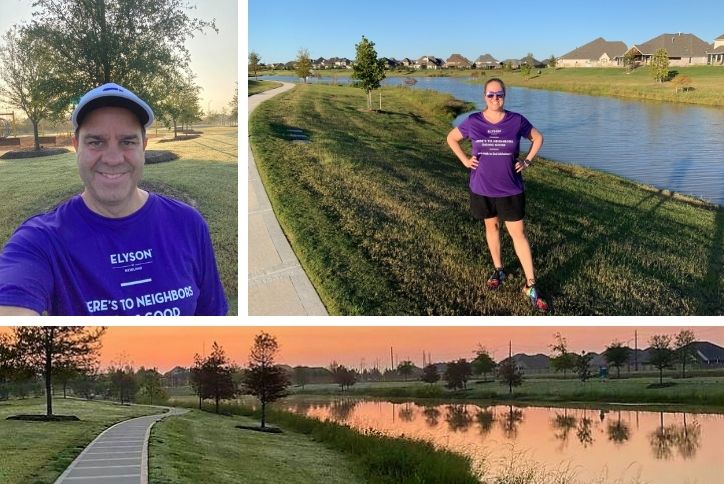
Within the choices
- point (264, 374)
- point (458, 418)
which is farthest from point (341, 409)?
point (458, 418)

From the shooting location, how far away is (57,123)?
17.0 feet

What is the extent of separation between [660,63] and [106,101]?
4580 millimetres

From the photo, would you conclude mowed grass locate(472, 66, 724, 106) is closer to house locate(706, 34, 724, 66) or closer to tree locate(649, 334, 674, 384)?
house locate(706, 34, 724, 66)

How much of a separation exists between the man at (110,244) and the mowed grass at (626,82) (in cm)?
299

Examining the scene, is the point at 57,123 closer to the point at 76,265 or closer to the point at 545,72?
the point at 76,265

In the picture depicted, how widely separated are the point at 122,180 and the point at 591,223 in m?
3.90

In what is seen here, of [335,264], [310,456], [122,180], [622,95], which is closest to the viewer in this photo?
[122,180]

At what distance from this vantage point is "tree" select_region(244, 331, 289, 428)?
19.7ft

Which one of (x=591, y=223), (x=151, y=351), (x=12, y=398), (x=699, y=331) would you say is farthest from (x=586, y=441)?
(x=12, y=398)

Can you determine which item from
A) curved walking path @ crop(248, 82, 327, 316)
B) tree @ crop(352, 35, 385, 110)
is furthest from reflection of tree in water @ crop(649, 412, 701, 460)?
tree @ crop(352, 35, 385, 110)

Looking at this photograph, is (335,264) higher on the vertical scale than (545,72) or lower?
lower

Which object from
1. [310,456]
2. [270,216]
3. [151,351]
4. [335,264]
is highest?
[270,216]

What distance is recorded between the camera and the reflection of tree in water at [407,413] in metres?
7.14

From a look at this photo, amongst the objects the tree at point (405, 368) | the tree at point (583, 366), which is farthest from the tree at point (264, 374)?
the tree at point (583, 366)
